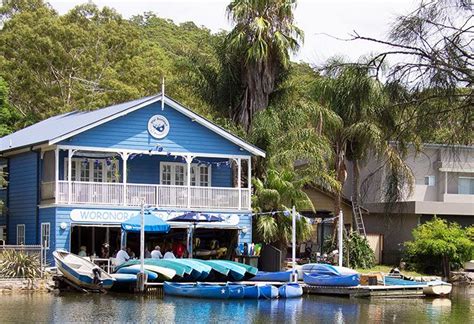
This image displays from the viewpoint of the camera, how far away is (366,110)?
8820mm

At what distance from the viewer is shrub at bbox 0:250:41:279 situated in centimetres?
3306

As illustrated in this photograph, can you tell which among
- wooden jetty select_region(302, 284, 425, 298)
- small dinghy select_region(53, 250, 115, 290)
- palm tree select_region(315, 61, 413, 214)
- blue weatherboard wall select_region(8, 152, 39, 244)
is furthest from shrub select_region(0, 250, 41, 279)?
palm tree select_region(315, 61, 413, 214)

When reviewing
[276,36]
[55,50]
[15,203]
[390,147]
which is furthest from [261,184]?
[390,147]

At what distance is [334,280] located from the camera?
33656 mm

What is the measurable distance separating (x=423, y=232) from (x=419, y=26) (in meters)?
37.0

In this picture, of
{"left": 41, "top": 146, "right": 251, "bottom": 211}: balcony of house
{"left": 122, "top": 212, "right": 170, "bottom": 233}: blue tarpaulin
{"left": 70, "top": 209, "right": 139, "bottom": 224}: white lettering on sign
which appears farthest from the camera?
{"left": 41, "top": 146, "right": 251, "bottom": 211}: balcony of house

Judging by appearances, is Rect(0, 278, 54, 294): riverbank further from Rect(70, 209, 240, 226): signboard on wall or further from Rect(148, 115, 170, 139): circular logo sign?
Rect(148, 115, 170, 139): circular logo sign

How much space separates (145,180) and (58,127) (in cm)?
478

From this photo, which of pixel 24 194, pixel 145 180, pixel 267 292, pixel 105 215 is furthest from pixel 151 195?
pixel 267 292

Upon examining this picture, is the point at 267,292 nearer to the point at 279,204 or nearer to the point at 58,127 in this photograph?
the point at 279,204

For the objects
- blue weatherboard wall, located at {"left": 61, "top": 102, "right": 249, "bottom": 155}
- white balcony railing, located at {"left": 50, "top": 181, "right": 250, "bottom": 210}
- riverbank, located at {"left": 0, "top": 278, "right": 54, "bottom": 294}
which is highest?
blue weatherboard wall, located at {"left": 61, "top": 102, "right": 249, "bottom": 155}

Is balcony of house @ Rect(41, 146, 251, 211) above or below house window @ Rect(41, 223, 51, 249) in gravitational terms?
above

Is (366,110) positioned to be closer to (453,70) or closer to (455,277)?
(453,70)

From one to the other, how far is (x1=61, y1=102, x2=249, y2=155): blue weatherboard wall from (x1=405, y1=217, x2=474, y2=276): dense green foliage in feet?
33.1
